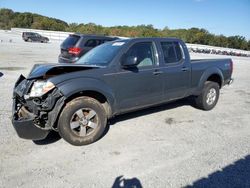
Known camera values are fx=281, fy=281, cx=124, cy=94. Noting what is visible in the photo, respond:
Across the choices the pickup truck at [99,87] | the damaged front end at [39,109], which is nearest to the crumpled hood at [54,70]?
the pickup truck at [99,87]

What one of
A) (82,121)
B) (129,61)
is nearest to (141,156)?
(82,121)

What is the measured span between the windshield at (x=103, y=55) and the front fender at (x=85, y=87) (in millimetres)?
516

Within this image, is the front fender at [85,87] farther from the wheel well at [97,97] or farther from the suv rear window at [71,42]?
the suv rear window at [71,42]

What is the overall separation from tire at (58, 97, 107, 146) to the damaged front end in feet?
0.55

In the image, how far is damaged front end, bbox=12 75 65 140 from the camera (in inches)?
174

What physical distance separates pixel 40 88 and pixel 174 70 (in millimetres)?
3033

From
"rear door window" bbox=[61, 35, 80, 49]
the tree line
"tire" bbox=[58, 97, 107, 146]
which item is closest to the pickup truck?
"tire" bbox=[58, 97, 107, 146]

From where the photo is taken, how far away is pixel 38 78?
185 inches

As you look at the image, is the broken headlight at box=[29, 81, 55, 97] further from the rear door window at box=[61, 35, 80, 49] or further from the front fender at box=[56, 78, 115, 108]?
the rear door window at box=[61, 35, 80, 49]

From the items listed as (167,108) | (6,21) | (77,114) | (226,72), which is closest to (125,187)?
(77,114)

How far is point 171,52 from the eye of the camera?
6.41 m

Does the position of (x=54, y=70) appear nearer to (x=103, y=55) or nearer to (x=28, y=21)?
(x=103, y=55)

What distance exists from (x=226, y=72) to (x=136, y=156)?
4.50 m

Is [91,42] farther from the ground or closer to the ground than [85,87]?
farther from the ground
